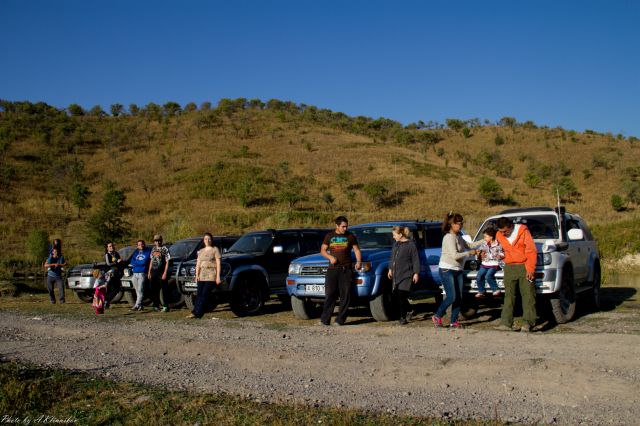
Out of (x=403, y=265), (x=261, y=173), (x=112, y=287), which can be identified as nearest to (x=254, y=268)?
(x=403, y=265)

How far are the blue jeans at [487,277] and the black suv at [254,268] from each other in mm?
4214

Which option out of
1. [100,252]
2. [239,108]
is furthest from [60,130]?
[100,252]

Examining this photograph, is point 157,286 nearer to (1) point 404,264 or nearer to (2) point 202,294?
(2) point 202,294

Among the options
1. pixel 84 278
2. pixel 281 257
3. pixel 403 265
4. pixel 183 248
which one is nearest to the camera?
Result: pixel 403 265

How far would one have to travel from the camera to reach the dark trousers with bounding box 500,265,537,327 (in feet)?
31.1

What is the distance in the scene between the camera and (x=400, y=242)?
10672 millimetres

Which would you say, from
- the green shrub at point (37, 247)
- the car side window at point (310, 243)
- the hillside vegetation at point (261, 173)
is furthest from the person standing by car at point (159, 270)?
the green shrub at point (37, 247)

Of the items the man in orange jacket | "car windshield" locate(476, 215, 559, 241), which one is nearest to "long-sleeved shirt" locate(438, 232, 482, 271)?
the man in orange jacket

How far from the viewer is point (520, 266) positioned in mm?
9531

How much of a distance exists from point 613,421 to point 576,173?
7712cm

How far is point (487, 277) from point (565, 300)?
134cm

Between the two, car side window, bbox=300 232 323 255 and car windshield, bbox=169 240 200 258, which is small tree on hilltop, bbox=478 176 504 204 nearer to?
car windshield, bbox=169 240 200 258

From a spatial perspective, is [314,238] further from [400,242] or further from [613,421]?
[613,421]

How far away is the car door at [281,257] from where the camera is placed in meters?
13.9
